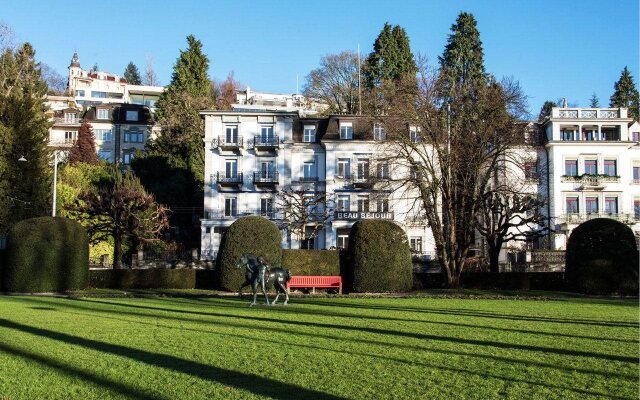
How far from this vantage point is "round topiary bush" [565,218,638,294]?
109 ft

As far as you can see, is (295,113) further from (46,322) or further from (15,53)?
(46,322)

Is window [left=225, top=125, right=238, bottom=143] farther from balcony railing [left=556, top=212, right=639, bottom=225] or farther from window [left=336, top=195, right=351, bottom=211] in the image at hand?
balcony railing [left=556, top=212, right=639, bottom=225]

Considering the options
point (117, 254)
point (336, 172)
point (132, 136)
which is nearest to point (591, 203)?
point (336, 172)

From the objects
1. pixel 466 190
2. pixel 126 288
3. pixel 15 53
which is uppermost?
pixel 15 53

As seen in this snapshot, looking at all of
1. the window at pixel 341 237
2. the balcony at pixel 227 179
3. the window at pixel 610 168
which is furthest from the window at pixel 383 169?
the window at pixel 610 168

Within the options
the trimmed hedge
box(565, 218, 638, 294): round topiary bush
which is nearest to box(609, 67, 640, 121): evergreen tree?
box(565, 218, 638, 294): round topiary bush

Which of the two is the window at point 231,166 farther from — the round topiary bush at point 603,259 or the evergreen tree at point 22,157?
the round topiary bush at point 603,259

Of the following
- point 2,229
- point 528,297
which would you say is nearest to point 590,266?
point 528,297

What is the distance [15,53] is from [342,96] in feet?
126

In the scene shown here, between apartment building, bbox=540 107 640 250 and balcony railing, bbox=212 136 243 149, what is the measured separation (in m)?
29.0

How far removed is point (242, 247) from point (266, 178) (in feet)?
75.8

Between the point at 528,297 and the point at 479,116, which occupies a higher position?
the point at 479,116

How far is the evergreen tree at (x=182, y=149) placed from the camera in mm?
63250

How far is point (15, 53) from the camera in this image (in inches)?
2137
